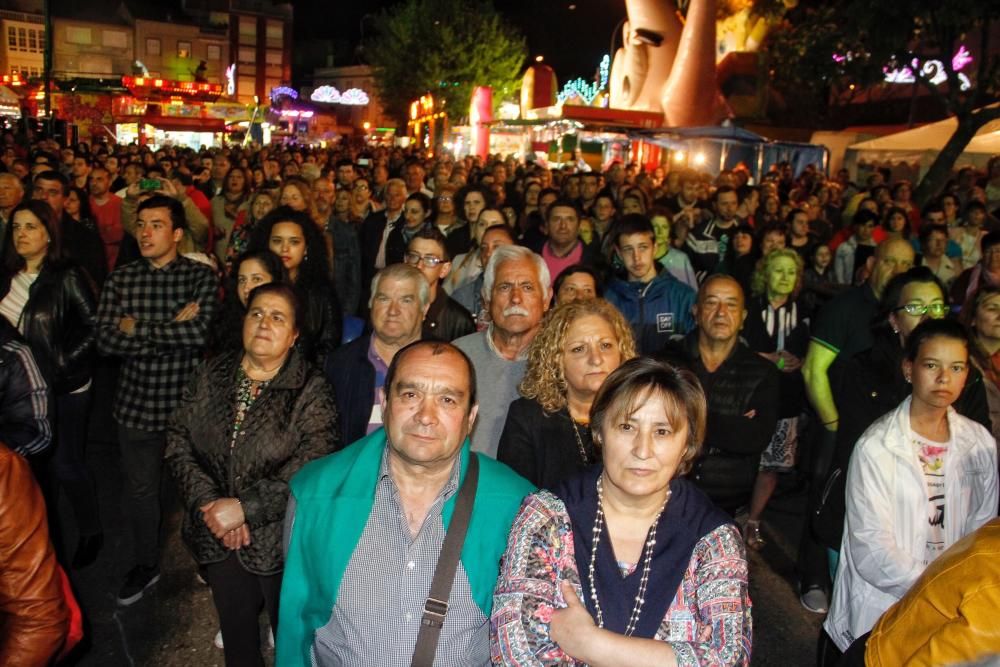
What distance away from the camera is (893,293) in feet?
13.4

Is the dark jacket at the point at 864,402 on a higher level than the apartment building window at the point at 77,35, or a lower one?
lower

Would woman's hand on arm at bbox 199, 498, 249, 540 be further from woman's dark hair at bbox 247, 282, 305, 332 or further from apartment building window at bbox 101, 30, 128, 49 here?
apartment building window at bbox 101, 30, 128, 49

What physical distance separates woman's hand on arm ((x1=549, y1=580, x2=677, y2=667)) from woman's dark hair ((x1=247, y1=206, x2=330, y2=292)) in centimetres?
337

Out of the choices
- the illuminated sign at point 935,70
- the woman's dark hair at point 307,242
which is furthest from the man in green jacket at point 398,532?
the illuminated sign at point 935,70

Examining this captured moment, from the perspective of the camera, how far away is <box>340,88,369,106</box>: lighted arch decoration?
83.2 metres

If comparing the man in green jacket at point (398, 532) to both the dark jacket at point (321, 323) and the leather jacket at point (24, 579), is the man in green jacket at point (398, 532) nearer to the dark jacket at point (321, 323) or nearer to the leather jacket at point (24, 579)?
the leather jacket at point (24, 579)

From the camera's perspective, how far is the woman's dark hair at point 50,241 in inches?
173

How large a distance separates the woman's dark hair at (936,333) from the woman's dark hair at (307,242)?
3.24 m

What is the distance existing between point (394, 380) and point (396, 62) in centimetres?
5280

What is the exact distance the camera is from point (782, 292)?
543cm

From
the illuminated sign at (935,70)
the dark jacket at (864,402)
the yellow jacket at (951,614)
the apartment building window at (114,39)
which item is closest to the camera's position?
the yellow jacket at (951,614)

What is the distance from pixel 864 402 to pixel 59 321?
163 inches

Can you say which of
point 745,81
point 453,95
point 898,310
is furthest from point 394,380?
point 453,95

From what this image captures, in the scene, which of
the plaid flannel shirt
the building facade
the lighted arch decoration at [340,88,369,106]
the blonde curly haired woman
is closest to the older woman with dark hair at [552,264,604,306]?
the blonde curly haired woman
